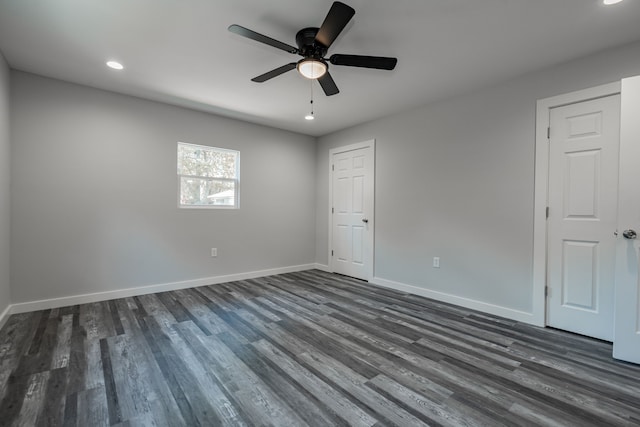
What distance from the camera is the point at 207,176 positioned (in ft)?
14.1

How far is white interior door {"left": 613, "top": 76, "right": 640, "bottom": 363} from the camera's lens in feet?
6.98

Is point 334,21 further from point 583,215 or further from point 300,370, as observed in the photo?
point 583,215

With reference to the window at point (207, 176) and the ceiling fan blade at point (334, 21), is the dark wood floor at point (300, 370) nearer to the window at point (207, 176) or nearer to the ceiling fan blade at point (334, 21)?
the window at point (207, 176)

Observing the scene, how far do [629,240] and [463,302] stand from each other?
64.3 inches

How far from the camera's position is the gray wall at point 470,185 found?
291 centimetres

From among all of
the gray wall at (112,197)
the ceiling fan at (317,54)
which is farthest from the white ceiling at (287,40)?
the gray wall at (112,197)

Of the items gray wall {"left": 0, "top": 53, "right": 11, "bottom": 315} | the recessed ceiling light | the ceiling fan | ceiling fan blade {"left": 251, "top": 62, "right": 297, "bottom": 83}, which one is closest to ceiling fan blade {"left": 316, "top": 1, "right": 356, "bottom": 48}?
the ceiling fan

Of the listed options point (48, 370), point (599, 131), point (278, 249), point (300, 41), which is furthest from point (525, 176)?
point (48, 370)

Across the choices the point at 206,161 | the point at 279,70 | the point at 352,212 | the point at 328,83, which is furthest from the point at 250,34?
the point at 352,212

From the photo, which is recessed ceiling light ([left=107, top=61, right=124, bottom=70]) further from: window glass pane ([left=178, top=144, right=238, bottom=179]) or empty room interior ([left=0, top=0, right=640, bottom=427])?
window glass pane ([left=178, top=144, right=238, bottom=179])

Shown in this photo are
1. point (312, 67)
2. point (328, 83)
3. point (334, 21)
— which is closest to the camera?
point (334, 21)

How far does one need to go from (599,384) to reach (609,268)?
3.60ft

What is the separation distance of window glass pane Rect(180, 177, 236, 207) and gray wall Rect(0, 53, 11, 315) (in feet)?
5.49

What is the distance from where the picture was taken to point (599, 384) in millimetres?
1888
